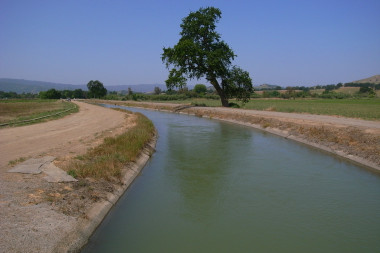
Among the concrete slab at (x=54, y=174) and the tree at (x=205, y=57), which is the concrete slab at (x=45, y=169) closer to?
the concrete slab at (x=54, y=174)

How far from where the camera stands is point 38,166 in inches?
374

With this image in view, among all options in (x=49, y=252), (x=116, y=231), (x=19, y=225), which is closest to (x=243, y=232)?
(x=116, y=231)

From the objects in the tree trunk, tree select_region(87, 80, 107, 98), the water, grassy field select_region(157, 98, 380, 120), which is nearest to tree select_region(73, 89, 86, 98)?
tree select_region(87, 80, 107, 98)

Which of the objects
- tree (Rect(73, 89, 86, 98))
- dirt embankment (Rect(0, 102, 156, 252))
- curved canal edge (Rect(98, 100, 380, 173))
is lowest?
tree (Rect(73, 89, 86, 98))

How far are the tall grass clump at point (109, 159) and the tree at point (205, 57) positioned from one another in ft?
85.9

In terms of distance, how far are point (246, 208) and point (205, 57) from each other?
34935 mm

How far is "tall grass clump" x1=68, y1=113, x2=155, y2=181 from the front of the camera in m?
9.14

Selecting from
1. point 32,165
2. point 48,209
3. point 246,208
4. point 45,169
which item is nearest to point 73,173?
point 45,169

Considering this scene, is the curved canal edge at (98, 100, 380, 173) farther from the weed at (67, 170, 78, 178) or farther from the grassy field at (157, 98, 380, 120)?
the weed at (67, 170, 78, 178)

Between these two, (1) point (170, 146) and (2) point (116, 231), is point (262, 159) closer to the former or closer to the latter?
(1) point (170, 146)

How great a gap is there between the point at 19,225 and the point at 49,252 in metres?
0.97

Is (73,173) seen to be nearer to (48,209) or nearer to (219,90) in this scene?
(48,209)

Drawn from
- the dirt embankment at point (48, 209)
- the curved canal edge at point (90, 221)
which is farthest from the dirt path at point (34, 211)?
the curved canal edge at point (90, 221)

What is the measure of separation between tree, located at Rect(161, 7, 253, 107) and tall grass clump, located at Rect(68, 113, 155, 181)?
26179 mm
